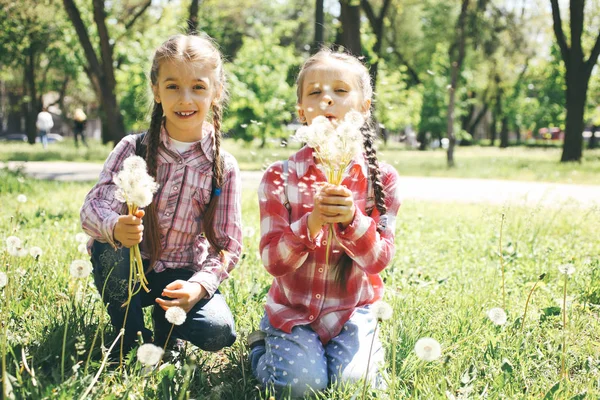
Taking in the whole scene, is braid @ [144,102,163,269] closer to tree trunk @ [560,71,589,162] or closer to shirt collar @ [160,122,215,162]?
shirt collar @ [160,122,215,162]

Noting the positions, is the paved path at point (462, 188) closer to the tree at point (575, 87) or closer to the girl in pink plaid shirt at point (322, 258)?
the girl in pink plaid shirt at point (322, 258)

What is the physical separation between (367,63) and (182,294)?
5.05 meters

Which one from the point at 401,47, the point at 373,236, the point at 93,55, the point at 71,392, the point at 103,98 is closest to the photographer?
the point at 71,392

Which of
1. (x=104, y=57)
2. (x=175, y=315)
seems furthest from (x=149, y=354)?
(x=104, y=57)

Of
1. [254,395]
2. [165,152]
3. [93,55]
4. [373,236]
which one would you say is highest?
[93,55]

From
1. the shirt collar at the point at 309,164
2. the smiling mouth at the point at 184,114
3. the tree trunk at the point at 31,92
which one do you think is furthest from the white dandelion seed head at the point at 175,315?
the tree trunk at the point at 31,92

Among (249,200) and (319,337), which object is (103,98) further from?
(319,337)

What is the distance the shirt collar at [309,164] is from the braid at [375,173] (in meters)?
0.04

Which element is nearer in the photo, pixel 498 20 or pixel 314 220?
pixel 314 220

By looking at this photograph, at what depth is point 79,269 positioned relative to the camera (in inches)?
73.9

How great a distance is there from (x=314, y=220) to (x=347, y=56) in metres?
0.85

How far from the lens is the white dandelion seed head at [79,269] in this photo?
72.9 inches

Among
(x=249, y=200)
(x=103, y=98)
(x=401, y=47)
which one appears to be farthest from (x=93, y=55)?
(x=401, y=47)

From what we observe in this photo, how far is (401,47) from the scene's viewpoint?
3488 cm
